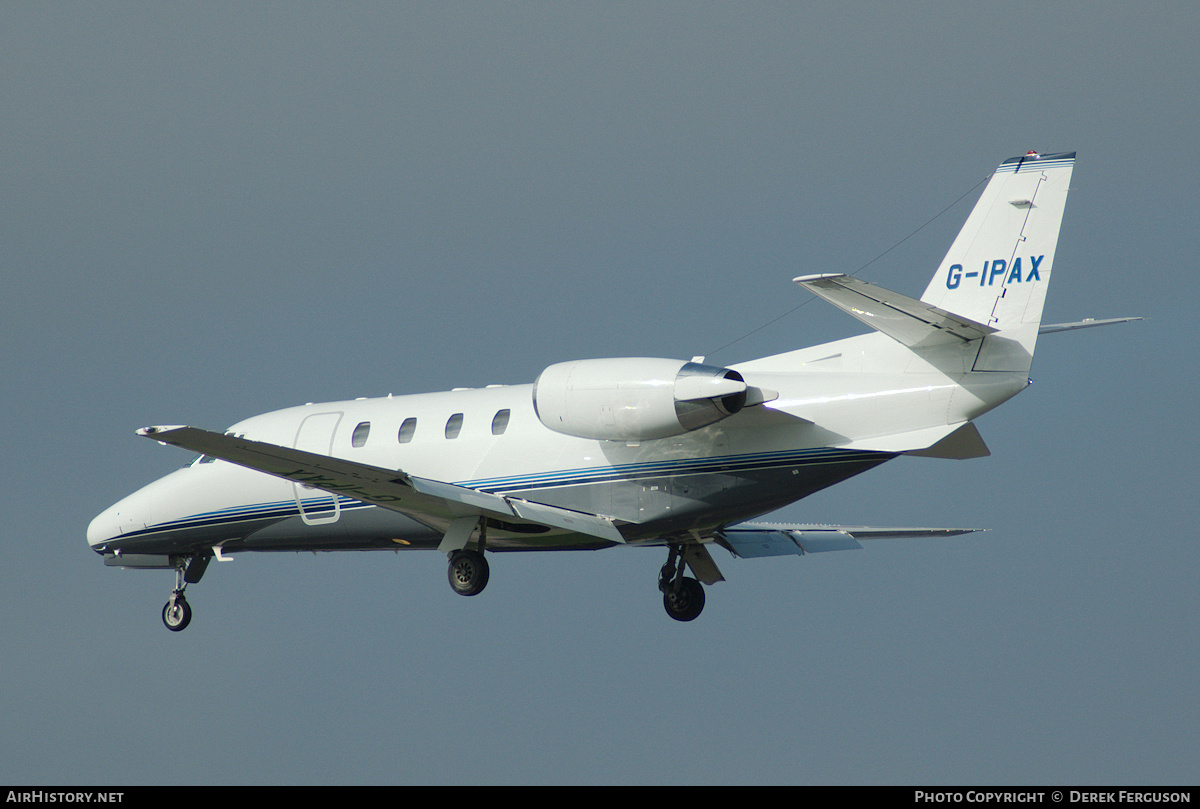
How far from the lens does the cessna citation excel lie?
15.8m

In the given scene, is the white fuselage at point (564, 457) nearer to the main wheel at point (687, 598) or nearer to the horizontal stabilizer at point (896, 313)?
the horizontal stabilizer at point (896, 313)

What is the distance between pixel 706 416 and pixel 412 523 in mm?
5735

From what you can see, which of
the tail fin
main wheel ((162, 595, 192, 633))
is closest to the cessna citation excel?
the tail fin

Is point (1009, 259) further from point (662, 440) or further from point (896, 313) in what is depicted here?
point (662, 440)

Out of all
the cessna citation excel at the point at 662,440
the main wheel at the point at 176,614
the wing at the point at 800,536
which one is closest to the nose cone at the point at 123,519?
the cessna citation excel at the point at 662,440

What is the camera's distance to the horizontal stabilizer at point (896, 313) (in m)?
13.4

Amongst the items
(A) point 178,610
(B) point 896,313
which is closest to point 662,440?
(B) point 896,313

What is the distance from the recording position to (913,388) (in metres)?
16.1

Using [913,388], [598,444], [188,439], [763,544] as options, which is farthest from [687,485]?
[188,439]

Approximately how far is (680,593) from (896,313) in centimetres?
714

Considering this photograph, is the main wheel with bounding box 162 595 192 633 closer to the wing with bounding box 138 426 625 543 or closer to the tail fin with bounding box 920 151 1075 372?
the wing with bounding box 138 426 625 543

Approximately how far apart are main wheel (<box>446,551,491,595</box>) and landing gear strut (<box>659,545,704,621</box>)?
3.18 metres

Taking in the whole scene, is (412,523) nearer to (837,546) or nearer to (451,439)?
(451,439)

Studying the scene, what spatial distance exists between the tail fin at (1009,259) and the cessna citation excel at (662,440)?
18mm
